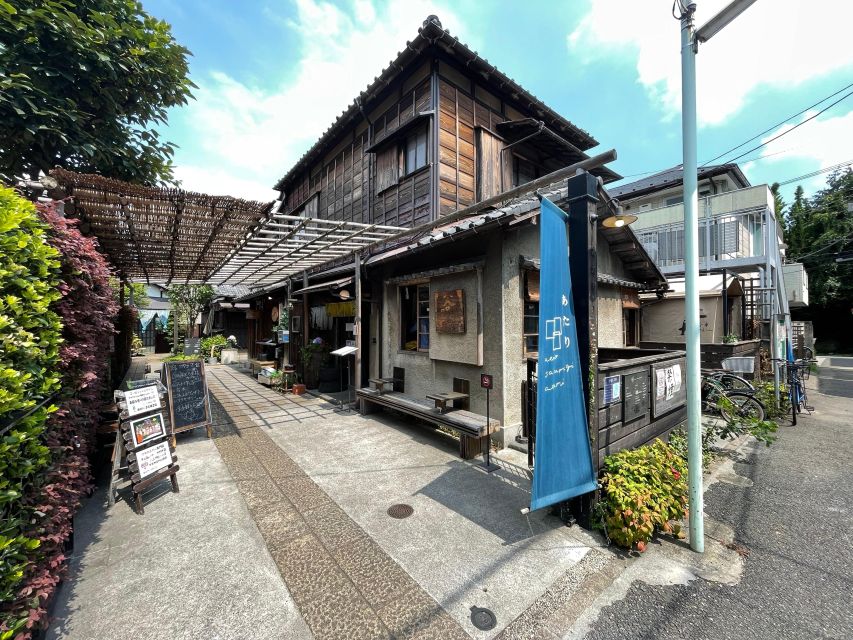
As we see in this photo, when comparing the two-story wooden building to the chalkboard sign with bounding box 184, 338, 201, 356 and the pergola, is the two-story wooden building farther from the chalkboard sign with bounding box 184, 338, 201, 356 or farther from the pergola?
the chalkboard sign with bounding box 184, 338, 201, 356

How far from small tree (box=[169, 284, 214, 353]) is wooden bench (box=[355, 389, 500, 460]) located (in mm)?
18030

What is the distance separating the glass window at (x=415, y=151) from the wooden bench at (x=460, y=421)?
6.69 m

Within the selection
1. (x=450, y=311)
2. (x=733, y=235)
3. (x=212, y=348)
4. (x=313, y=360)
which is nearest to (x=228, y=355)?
(x=212, y=348)

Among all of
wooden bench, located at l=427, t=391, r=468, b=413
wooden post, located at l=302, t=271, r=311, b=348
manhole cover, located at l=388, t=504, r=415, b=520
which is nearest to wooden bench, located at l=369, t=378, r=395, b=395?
wooden bench, located at l=427, t=391, r=468, b=413

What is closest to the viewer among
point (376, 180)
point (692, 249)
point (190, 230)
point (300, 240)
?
point (692, 249)

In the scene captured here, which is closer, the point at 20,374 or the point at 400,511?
the point at 20,374

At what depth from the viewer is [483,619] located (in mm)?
2707

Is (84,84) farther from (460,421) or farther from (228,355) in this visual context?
(228,355)

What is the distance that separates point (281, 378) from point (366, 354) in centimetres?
342

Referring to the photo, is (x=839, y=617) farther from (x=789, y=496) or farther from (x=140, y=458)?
(x=140, y=458)

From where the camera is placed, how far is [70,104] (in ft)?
15.8

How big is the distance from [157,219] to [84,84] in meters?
2.00

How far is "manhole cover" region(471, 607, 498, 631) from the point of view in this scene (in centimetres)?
264

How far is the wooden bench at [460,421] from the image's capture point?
559 cm
